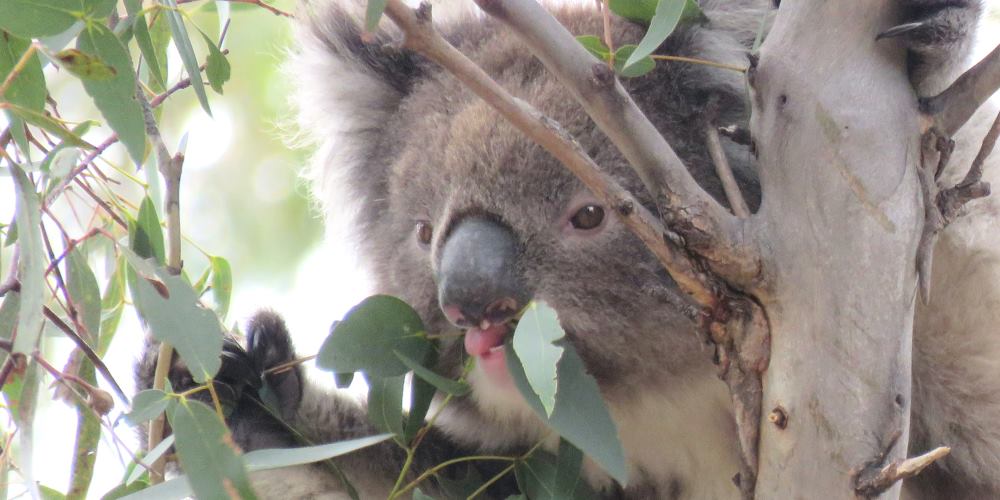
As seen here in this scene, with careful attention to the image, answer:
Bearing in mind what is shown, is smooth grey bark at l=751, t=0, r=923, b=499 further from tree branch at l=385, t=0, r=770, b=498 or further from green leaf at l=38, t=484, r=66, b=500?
green leaf at l=38, t=484, r=66, b=500

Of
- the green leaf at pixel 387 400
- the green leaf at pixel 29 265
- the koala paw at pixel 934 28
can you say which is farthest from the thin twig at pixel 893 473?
the green leaf at pixel 29 265

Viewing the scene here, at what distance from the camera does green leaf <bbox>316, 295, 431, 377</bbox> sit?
174 centimetres

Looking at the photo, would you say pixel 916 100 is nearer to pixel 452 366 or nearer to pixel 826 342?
pixel 826 342

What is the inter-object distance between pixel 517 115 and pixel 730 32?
768 millimetres

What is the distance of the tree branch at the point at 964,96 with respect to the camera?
139 centimetres

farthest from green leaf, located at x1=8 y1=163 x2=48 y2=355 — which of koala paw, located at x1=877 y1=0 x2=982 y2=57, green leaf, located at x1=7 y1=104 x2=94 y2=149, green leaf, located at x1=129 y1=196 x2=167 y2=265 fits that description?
koala paw, located at x1=877 y1=0 x2=982 y2=57

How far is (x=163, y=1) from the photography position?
1.66 m

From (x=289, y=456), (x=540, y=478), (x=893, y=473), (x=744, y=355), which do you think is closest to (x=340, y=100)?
(x=540, y=478)

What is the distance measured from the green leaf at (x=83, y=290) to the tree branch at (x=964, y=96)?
1.23 metres

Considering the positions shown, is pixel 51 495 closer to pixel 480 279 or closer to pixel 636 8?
pixel 480 279

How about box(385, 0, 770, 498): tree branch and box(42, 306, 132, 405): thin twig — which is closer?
box(385, 0, 770, 498): tree branch

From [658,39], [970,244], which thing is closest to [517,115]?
[658,39]

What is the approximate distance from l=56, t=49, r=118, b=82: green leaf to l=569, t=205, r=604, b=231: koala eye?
80 centimetres

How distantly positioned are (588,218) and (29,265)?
88 centimetres
